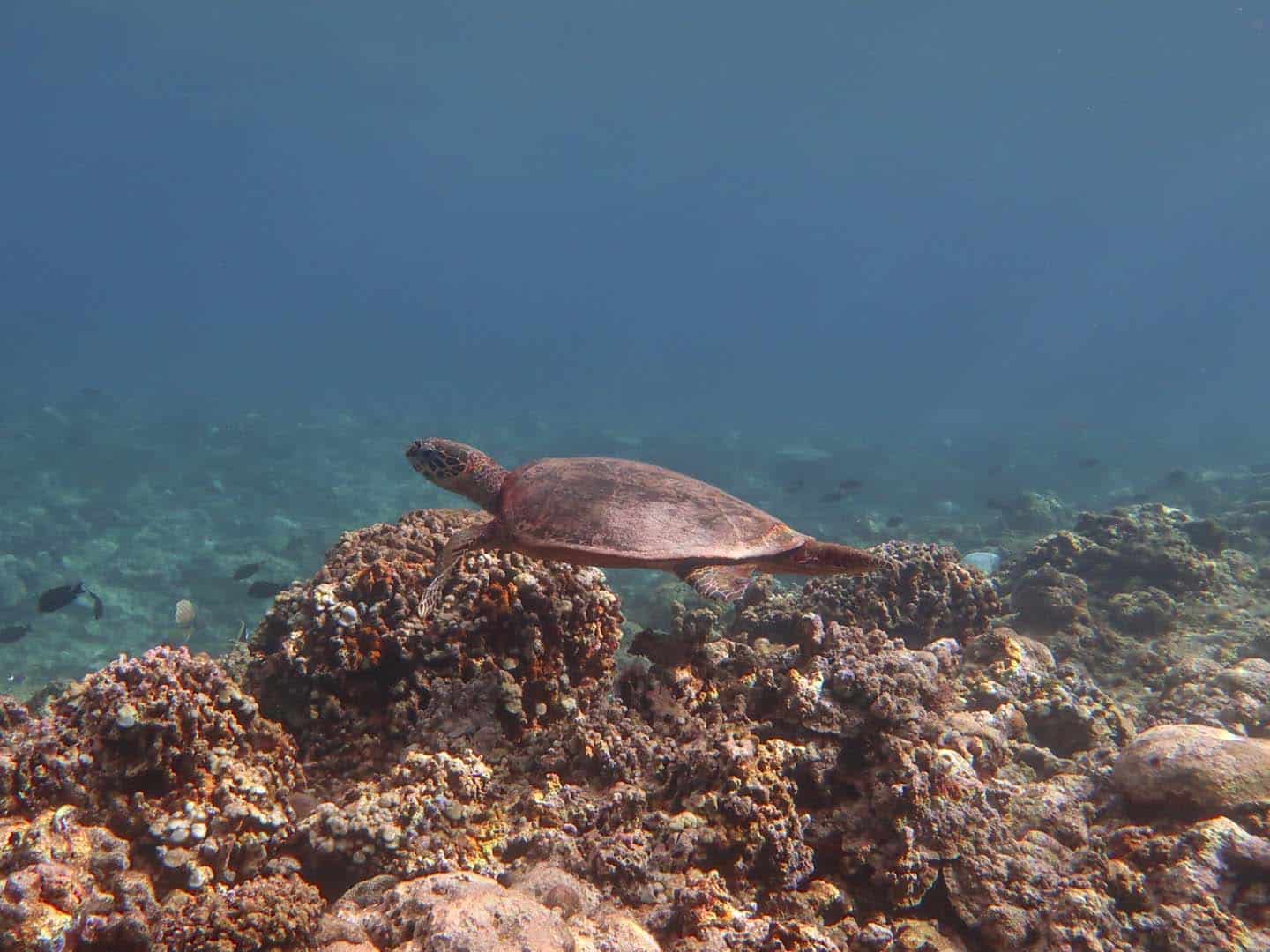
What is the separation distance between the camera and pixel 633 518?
4180 millimetres

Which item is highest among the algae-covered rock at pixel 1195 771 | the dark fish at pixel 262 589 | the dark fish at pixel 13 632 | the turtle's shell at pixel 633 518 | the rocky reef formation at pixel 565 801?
the turtle's shell at pixel 633 518

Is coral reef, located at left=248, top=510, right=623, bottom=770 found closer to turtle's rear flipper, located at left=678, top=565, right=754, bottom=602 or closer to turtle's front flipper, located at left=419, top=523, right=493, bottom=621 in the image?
turtle's front flipper, located at left=419, top=523, right=493, bottom=621

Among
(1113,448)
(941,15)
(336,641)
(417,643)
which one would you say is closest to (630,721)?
(417,643)

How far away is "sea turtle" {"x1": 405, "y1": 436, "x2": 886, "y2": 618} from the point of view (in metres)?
3.96

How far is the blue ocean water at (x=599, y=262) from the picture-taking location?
912 inches

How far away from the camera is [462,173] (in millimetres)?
106375

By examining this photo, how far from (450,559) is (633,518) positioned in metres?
1.28

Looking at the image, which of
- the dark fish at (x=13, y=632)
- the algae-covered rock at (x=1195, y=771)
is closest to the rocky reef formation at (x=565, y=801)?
the algae-covered rock at (x=1195, y=771)

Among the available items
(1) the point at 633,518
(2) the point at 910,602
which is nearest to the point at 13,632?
(1) the point at 633,518

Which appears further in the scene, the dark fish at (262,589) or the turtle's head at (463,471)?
the dark fish at (262,589)

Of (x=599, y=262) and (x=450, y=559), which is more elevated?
(x=599, y=262)

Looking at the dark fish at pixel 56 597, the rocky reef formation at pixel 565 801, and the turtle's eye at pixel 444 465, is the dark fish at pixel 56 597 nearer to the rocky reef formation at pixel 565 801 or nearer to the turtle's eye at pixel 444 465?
the rocky reef formation at pixel 565 801

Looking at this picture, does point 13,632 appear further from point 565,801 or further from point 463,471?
point 565,801

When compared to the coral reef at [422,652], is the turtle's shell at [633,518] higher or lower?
higher
